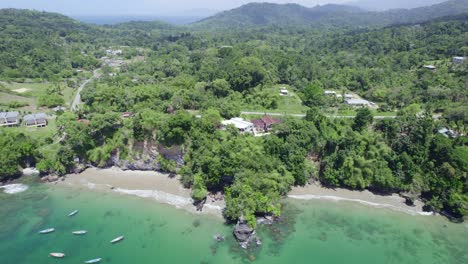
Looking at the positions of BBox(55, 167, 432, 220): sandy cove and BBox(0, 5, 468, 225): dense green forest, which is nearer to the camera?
BBox(55, 167, 432, 220): sandy cove

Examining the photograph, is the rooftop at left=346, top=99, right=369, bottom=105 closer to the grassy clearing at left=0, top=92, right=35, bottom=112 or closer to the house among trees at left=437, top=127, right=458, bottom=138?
the house among trees at left=437, top=127, right=458, bottom=138

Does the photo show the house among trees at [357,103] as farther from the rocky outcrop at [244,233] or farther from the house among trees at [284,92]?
the rocky outcrop at [244,233]

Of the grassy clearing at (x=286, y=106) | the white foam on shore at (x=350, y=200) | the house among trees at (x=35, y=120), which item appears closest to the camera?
the white foam on shore at (x=350, y=200)

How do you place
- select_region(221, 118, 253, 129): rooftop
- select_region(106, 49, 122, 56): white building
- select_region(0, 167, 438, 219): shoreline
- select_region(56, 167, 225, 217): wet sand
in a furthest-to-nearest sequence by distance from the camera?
select_region(106, 49, 122, 56): white building
select_region(221, 118, 253, 129): rooftop
select_region(56, 167, 225, 217): wet sand
select_region(0, 167, 438, 219): shoreline

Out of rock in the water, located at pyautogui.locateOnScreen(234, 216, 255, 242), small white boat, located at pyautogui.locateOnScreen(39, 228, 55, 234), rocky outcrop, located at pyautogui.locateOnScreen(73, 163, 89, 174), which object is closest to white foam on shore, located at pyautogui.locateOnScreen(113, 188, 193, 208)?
rocky outcrop, located at pyautogui.locateOnScreen(73, 163, 89, 174)

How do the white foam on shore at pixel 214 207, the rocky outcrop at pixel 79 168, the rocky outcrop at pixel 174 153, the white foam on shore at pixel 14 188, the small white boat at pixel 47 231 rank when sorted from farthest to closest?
the rocky outcrop at pixel 79 168
the rocky outcrop at pixel 174 153
the white foam on shore at pixel 14 188
the white foam on shore at pixel 214 207
the small white boat at pixel 47 231

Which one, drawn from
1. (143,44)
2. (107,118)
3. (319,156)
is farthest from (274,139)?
(143,44)

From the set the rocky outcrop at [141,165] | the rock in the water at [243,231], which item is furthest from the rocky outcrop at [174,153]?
the rock in the water at [243,231]
